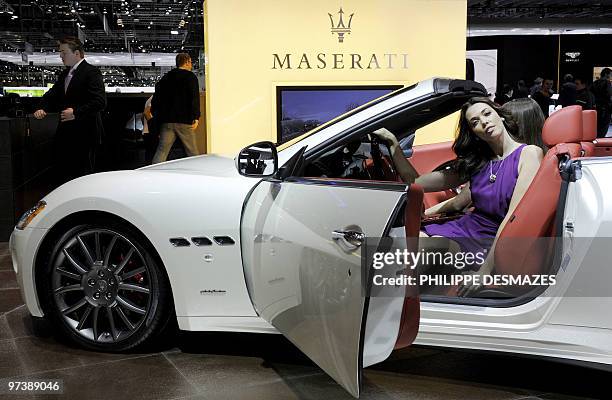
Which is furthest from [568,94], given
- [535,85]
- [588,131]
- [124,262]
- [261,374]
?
[124,262]

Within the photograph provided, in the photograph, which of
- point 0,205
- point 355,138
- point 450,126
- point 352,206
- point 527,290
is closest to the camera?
point 352,206

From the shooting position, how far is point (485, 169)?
3.33 m

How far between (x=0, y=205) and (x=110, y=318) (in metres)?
3.43

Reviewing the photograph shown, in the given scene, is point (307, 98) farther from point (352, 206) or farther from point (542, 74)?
point (542, 74)

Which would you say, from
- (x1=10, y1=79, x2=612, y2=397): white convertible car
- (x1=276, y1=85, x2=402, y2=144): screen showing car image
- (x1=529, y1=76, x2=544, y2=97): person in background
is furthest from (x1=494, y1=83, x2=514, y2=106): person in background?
(x1=10, y1=79, x2=612, y2=397): white convertible car

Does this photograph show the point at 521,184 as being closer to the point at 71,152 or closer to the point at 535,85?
the point at 71,152

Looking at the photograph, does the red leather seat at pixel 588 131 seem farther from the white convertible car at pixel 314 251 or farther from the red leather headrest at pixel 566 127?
the red leather headrest at pixel 566 127

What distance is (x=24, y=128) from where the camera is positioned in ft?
23.3

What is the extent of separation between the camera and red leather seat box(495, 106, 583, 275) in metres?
2.82

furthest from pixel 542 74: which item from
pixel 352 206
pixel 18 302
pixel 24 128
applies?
pixel 352 206

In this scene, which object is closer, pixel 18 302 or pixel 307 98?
pixel 18 302

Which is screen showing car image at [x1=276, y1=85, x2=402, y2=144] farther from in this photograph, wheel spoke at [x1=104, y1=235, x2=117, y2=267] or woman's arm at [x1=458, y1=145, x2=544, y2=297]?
woman's arm at [x1=458, y1=145, x2=544, y2=297]

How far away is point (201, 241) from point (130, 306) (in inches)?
19.1

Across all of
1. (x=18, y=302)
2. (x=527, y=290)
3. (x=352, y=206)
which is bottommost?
(x=18, y=302)
